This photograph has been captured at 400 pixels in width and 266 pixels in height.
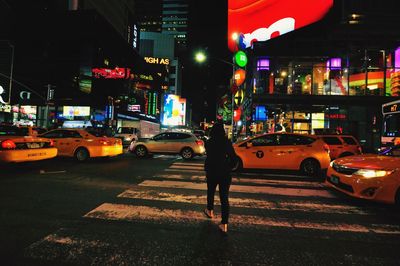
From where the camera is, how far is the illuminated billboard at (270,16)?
27.1 m

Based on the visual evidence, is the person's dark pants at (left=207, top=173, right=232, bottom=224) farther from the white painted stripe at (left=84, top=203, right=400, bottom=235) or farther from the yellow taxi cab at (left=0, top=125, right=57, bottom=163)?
the yellow taxi cab at (left=0, top=125, right=57, bottom=163)

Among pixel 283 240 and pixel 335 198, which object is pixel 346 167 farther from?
pixel 283 240

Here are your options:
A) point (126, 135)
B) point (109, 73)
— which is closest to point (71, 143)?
point (126, 135)

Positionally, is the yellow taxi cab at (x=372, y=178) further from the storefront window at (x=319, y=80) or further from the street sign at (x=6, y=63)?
the street sign at (x=6, y=63)

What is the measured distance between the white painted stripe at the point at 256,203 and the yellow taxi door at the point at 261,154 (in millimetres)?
4463

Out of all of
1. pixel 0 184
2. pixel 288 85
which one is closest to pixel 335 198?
pixel 0 184

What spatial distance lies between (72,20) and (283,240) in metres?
43.7

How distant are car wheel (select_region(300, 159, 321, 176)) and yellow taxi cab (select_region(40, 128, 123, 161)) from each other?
8.58 meters

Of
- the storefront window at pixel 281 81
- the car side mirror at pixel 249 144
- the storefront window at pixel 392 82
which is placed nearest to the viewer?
the car side mirror at pixel 249 144

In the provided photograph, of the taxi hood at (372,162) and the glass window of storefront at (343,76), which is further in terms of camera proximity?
the glass window of storefront at (343,76)

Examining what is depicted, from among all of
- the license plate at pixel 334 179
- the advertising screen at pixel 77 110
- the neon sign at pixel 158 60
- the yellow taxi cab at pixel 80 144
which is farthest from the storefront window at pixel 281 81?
the neon sign at pixel 158 60

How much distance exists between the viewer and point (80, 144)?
13984mm

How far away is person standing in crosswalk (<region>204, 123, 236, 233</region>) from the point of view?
5.14 metres

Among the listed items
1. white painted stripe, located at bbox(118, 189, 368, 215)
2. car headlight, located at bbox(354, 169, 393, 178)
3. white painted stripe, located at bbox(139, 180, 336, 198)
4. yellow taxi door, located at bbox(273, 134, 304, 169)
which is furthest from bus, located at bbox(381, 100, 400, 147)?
white painted stripe, located at bbox(118, 189, 368, 215)
